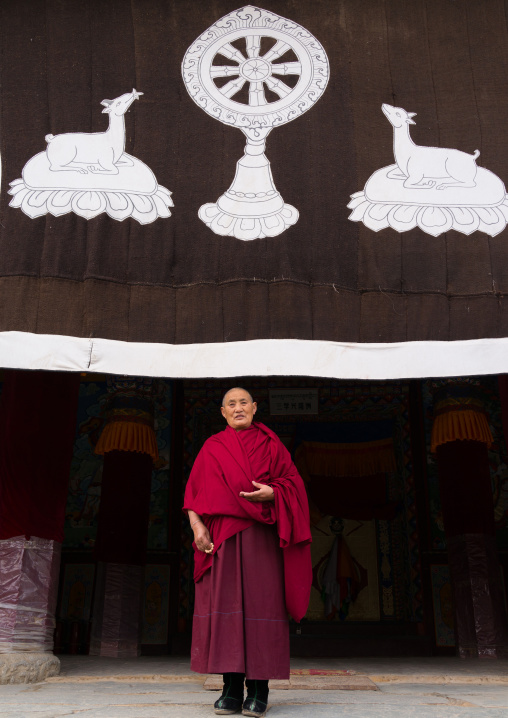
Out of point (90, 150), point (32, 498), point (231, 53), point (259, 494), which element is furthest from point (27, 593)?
point (231, 53)

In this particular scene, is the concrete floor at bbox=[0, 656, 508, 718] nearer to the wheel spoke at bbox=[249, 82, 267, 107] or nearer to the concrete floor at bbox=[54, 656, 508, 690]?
the concrete floor at bbox=[54, 656, 508, 690]

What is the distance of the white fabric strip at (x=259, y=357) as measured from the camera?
2.72m

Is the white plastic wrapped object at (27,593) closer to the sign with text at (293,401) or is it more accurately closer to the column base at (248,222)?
the column base at (248,222)

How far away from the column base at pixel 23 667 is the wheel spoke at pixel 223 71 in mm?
3147

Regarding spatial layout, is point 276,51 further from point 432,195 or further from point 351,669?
point 351,669

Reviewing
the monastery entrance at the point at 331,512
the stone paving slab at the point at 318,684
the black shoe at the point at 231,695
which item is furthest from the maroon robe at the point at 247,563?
the monastery entrance at the point at 331,512

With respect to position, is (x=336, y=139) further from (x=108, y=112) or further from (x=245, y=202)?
(x=108, y=112)

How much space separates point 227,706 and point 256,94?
9.63ft

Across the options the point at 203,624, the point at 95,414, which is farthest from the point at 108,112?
the point at 95,414

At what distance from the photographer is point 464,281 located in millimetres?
3029

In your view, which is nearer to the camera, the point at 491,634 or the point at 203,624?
the point at 203,624

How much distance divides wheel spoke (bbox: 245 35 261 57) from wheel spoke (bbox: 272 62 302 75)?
0.49 ft

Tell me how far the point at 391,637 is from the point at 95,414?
3.30 m

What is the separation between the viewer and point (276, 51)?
361 cm
